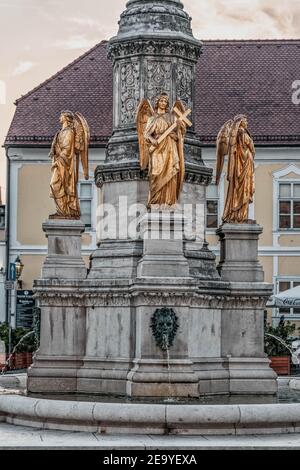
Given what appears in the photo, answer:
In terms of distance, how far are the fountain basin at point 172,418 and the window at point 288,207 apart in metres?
30.9

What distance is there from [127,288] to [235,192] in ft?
9.16

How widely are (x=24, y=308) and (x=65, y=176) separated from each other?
2481cm

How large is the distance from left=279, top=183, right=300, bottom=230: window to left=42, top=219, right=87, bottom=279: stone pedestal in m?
27.6

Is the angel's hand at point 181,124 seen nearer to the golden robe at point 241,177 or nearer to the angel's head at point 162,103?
the angel's head at point 162,103

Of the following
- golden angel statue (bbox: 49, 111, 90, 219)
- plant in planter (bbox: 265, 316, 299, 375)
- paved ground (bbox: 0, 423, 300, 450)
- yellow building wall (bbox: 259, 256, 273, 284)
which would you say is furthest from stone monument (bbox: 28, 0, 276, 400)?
yellow building wall (bbox: 259, 256, 273, 284)

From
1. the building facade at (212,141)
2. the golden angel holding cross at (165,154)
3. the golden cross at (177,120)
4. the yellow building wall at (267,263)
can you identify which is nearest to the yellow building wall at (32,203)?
the building facade at (212,141)

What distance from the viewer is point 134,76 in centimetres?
2278

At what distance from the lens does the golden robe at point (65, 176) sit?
22.6m

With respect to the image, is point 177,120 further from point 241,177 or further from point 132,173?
point 241,177

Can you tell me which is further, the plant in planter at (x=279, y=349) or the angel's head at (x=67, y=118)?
the plant in planter at (x=279, y=349)

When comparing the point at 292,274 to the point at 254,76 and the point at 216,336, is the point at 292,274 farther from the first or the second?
the point at 216,336

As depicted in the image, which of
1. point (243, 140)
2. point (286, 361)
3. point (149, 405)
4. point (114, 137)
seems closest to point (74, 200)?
point (114, 137)

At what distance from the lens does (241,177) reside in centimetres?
2264
